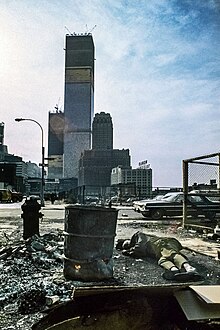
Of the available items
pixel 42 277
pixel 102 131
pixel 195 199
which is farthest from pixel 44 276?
pixel 102 131

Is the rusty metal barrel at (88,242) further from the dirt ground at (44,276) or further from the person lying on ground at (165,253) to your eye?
the person lying on ground at (165,253)

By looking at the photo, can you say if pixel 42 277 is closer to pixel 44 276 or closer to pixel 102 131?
pixel 44 276

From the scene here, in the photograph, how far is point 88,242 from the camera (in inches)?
202

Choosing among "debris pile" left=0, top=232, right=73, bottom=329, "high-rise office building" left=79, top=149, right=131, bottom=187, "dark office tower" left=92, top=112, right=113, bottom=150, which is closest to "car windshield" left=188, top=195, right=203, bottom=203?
"debris pile" left=0, top=232, right=73, bottom=329

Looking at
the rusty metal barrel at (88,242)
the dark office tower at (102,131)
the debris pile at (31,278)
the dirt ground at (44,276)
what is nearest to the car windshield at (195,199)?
the dirt ground at (44,276)

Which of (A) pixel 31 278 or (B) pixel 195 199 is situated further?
(B) pixel 195 199

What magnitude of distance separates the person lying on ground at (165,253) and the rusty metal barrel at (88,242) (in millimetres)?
1044

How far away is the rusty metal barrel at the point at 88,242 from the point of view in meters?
5.12

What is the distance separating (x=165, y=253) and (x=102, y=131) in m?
172

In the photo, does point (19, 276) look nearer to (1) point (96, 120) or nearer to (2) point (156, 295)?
(2) point (156, 295)

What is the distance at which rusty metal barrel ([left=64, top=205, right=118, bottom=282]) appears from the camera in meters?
5.12

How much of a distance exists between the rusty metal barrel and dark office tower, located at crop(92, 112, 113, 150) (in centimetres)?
16491

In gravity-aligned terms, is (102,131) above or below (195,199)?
above

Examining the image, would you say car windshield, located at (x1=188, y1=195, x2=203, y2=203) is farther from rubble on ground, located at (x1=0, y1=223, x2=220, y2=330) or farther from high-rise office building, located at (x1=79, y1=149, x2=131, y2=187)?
high-rise office building, located at (x1=79, y1=149, x2=131, y2=187)
